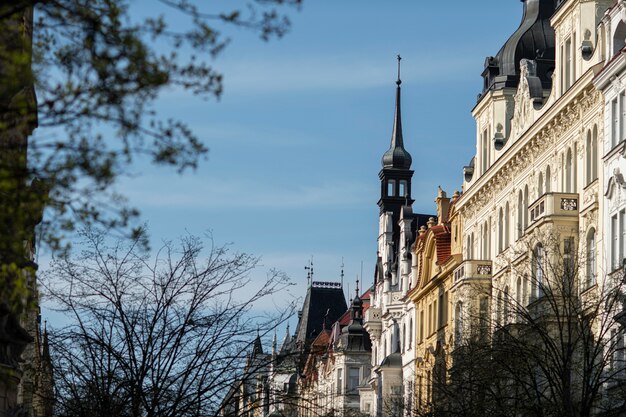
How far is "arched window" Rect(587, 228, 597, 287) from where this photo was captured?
148ft

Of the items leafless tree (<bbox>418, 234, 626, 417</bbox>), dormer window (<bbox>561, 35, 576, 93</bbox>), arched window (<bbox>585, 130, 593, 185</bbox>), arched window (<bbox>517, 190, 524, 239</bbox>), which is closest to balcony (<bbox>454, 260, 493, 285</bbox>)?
arched window (<bbox>517, 190, 524, 239</bbox>)

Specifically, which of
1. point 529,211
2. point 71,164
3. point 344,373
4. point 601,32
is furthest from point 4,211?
point 344,373

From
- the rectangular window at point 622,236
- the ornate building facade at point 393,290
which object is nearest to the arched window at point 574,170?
the rectangular window at point 622,236

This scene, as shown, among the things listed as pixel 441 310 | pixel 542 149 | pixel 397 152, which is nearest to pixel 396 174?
pixel 397 152

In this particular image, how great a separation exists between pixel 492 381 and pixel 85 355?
11.7m

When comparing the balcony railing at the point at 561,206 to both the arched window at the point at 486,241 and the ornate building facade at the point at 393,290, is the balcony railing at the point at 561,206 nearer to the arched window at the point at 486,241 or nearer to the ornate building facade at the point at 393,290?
the arched window at the point at 486,241

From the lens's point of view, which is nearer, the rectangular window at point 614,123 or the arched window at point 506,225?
the rectangular window at point 614,123

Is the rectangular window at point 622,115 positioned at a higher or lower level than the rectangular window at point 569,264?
higher

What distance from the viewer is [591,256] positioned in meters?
45.8

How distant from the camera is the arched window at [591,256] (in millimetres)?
45184

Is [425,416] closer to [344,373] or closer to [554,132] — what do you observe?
[554,132]

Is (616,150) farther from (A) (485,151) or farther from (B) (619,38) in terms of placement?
(A) (485,151)

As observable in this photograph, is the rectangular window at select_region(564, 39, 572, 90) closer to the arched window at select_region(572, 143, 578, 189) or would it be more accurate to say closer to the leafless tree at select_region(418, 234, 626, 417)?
the arched window at select_region(572, 143, 578, 189)

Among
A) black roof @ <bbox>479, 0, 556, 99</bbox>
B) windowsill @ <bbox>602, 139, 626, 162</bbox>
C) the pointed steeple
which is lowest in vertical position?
windowsill @ <bbox>602, 139, 626, 162</bbox>
